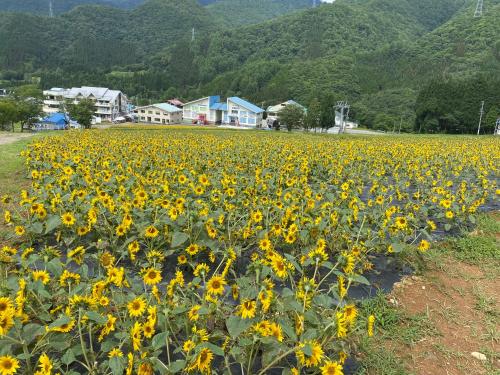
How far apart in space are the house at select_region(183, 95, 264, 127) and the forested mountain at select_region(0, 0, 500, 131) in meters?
15.4

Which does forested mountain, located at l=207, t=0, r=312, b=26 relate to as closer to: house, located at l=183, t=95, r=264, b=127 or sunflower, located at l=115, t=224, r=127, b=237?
house, located at l=183, t=95, r=264, b=127

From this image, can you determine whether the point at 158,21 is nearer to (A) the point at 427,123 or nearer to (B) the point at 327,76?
(B) the point at 327,76

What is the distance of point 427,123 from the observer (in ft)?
149

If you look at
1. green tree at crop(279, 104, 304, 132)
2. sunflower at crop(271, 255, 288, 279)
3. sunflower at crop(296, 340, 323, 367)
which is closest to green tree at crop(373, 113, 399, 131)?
green tree at crop(279, 104, 304, 132)

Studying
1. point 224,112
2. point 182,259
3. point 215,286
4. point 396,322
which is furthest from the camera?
point 224,112

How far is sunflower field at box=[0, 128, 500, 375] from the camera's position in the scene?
6.61ft

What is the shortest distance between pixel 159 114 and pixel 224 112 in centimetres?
1222

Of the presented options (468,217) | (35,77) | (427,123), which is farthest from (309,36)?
(468,217)

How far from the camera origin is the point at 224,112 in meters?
67.2

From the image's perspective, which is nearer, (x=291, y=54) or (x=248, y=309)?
(x=248, y=309)

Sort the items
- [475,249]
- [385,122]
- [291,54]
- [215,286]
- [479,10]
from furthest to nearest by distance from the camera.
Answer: [291,54] < [479,10] < [385,122] < [475,249] < [215,286]

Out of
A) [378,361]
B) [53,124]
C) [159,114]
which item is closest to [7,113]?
[53,124]

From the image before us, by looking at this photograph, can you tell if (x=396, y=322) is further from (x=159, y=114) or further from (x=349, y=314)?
(x=159, y=114)

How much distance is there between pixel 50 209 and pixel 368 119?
227ft
